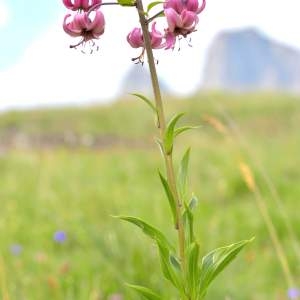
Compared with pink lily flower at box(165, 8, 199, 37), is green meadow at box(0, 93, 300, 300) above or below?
above

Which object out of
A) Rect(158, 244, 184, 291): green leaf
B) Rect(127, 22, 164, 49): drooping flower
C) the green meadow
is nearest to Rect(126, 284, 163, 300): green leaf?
Rect(158, 244, 184, 291): green leaf

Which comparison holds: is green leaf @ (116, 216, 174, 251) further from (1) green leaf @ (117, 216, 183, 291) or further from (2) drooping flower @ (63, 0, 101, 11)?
(2) drooping flower @ (63, 0, 101, 11)

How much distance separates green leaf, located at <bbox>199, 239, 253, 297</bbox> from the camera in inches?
55.6

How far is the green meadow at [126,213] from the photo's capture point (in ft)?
11.5

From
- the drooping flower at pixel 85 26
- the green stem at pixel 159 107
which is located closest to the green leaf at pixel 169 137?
the green stem at pixel 159 107

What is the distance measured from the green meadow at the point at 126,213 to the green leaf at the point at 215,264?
286 millimetres

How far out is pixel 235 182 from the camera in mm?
7680

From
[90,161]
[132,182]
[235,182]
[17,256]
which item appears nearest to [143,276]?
[17,256]

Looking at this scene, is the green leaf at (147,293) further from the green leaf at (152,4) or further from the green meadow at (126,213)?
the green leaf at (152,4)

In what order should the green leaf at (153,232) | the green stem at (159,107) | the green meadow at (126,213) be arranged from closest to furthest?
1. the green stem at (159,107)
2. the green leaf at (153,232)
3. the green meadow at (126,213)

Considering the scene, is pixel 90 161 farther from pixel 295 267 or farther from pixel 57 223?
pixel 295 267

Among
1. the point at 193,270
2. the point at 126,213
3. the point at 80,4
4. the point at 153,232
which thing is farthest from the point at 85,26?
the point at 126,213

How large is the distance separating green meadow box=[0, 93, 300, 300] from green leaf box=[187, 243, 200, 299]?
0.90 ft

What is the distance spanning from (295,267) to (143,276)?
2.05 meters
